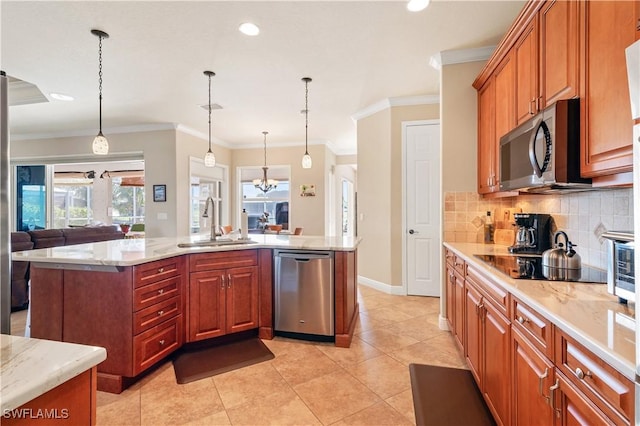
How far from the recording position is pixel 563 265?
1.59m

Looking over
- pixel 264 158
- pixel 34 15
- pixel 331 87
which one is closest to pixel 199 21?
pixel 34 15

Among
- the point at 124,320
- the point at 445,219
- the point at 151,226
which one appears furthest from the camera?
the point at 151,226

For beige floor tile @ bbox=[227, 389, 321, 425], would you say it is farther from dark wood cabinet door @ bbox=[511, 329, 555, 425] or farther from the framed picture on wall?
the framed picture on wall

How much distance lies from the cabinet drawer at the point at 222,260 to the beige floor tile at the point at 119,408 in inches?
38.1

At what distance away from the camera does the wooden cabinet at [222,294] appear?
2.69 metres

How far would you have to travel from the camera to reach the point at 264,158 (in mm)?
7414

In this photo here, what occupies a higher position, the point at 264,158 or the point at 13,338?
the point at 264,158

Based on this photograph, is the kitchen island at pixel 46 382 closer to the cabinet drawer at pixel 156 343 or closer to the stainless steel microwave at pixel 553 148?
the cabinet drawer at pixel 156 343

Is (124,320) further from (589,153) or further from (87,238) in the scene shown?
(87,238)

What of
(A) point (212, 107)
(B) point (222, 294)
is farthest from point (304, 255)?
(A) point (212, 107)

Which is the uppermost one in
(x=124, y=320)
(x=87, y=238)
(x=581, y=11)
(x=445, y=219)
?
(x=581, y=11)

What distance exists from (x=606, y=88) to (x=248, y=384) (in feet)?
8.51

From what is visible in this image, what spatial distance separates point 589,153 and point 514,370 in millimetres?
1039

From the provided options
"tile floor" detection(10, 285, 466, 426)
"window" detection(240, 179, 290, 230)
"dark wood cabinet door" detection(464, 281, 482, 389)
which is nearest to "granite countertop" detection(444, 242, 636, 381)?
"dark wood cabinet door" detection(464, 281, 482, 389)
